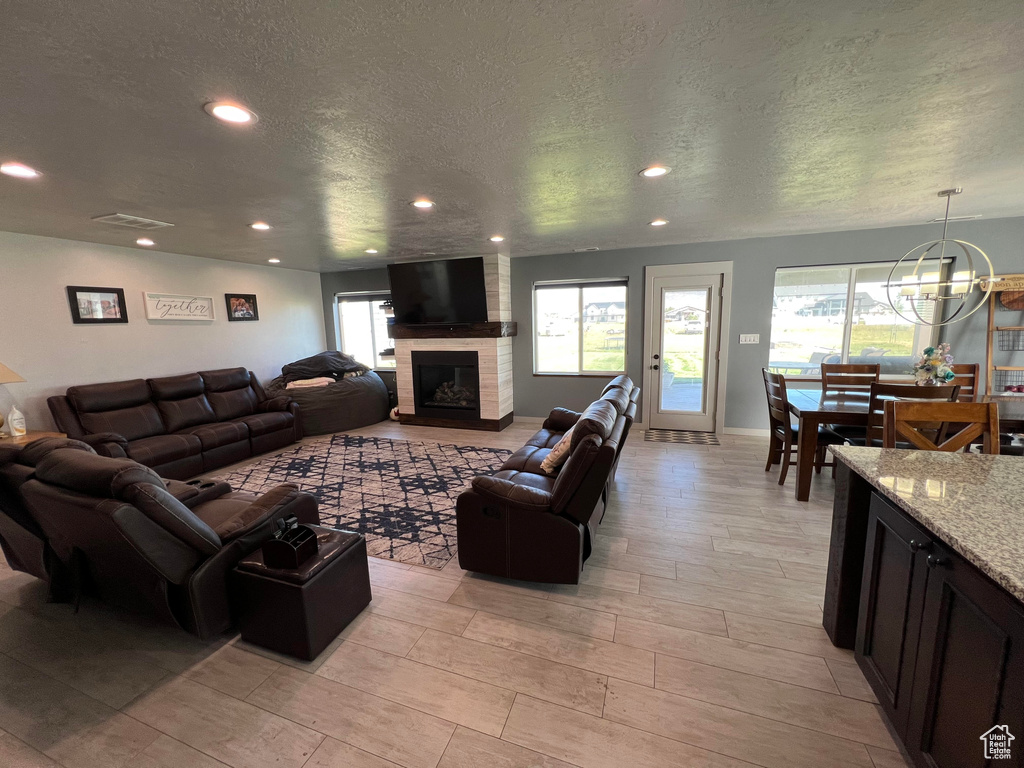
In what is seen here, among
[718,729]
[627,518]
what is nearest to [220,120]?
[718,729]

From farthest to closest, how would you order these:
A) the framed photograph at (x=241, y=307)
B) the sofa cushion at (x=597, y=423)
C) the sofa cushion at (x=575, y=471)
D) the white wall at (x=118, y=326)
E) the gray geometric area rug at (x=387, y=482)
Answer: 1. the framed photograph at (x=241, y=307)
2. the white wall at (x=118, y=326)
3. the gray geometric area rug at (x=387, y=482)
4. the sofa cushion at (x=597, y=423)
5. the sofa cushion at (x=575, y=471)

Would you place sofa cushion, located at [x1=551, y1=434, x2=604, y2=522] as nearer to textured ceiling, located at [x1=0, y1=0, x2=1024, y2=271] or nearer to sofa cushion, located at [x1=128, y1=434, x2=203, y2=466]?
textured ceiling, located at [x1=0, y1=0, x2=1024, y2=271]

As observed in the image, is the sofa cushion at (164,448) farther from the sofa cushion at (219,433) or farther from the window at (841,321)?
the window at (841,321)

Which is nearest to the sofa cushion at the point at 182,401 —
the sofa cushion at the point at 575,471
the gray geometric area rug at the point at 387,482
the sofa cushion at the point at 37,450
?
the gray geometric area rug at the point at 387,482

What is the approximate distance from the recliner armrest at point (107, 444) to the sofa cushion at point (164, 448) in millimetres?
77

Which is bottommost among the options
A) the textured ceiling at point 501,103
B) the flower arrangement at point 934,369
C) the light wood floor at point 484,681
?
the light wood floor at point 484,681

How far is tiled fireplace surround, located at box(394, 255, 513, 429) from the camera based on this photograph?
5.56 m

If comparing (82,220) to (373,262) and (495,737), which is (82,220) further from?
(495,737)

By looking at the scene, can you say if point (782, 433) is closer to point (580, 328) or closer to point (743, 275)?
point (743, 275)

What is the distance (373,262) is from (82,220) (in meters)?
3.13

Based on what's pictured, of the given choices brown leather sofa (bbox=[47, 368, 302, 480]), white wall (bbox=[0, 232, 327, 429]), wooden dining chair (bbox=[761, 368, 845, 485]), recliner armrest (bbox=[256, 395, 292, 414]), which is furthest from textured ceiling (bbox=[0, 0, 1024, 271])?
recliner armrest (bbox=[256, 395, 292, 414])

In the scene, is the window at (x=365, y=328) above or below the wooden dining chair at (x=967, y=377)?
above

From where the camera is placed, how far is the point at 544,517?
2.17 metres

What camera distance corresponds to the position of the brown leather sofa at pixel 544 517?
82.1 inches
